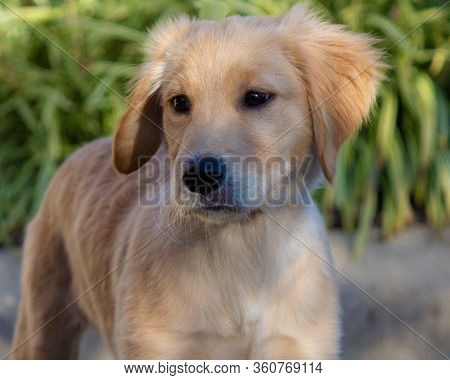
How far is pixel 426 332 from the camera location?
4055 mm

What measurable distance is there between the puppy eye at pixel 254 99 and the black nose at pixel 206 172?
0.75 feet

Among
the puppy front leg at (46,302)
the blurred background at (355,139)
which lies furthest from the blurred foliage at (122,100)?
the puppy front leg at (46,302)

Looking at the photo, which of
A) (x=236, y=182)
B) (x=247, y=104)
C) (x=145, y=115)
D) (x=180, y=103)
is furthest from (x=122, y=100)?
(x=236, y=182)

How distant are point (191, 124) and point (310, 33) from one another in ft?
1.59

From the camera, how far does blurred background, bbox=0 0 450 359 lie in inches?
163

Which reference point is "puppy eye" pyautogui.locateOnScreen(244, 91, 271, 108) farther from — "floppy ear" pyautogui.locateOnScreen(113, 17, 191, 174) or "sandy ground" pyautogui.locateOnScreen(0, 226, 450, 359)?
"sandy ground" pyautogui.locateOnScreen(0, 226, 450, 359)

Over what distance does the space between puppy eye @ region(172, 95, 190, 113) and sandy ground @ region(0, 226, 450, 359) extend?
172 centimetres

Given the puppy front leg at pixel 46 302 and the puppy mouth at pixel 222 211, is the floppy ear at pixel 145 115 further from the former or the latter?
the puppy front leg at pixel 46 302

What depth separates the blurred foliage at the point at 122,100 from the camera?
4.59m

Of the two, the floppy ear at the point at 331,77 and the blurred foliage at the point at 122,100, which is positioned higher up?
the floppy ear at the point at 331,77

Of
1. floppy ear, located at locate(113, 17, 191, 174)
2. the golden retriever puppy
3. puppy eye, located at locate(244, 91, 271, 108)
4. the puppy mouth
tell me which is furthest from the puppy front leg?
puppy eye, located at locate(244, 91, 271, 108)

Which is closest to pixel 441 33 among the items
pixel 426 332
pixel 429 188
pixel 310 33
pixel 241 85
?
pixel 429 188

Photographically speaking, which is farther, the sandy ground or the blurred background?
the blurred background

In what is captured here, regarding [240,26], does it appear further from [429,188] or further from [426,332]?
[429,188]
